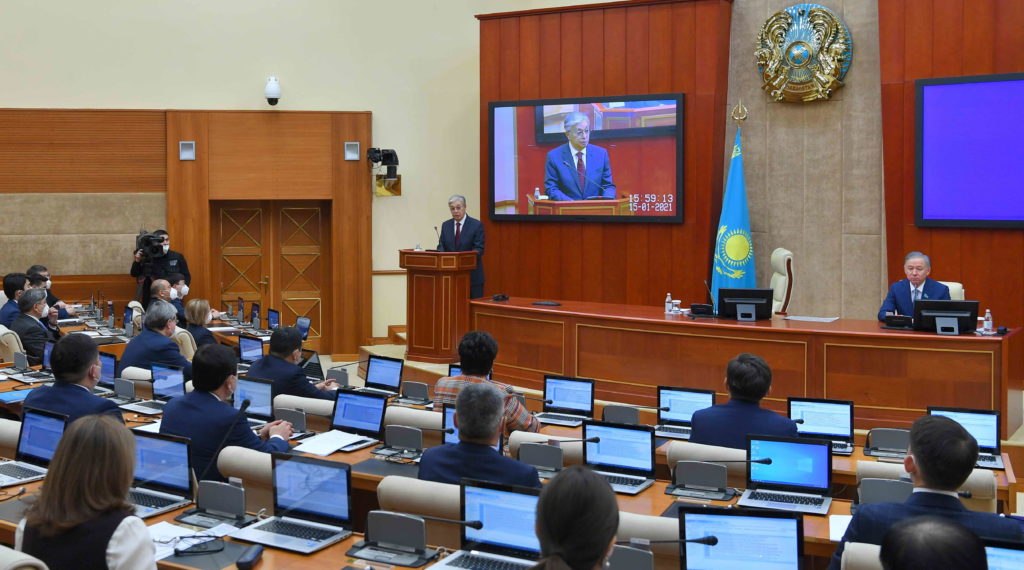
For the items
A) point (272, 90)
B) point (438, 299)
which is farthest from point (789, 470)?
point (272, 90)

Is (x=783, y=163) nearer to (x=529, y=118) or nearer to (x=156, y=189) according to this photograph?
(x=529, y=118)

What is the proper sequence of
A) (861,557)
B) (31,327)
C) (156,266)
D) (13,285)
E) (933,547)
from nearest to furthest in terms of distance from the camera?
(933,547), (861,557), (31,327), (13,285), (156,266)

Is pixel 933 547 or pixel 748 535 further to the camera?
pixel 748 535

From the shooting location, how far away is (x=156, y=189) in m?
11.6

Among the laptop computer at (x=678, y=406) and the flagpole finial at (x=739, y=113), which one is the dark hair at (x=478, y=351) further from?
the flagpole finial at (x=739, y=113)

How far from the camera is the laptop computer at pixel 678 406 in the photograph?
567 cm

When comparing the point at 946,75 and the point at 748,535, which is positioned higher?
the point at 946,75

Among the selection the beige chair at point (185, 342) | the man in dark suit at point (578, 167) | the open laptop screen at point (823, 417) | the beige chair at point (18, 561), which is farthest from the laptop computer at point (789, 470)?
the man in dark suit at point (578, 167)

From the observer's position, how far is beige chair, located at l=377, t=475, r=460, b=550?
3.60 metres

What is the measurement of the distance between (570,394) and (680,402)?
2.17 feet

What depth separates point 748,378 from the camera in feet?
15.4

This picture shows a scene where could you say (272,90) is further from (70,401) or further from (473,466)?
(473,466)

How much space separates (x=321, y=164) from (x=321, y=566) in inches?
357

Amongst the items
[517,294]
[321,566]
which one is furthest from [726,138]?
[321,566]
